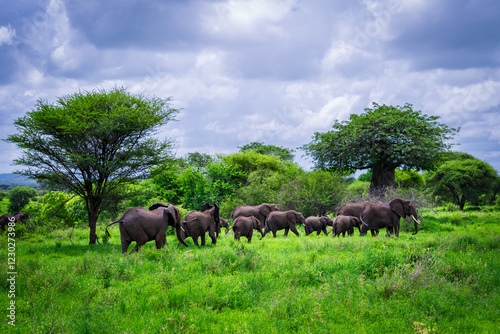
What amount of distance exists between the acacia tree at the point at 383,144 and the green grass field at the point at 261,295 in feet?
63.4

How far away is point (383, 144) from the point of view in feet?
96.0

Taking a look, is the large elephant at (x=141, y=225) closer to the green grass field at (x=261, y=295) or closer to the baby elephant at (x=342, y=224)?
the green grass field at (x=261, y=295)

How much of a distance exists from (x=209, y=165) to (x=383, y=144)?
17317mm

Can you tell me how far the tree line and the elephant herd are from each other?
4595 millimetres

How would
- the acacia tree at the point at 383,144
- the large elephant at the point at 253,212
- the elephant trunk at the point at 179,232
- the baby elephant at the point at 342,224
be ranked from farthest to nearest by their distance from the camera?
the acacia tree at the point at 383,144
the large elephant at the point at 253,212
the baby elephant at the point at 342,224
the elephant trunk at the point at 179,232

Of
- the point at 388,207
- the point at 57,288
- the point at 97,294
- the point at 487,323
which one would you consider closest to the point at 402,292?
the point at 487,323

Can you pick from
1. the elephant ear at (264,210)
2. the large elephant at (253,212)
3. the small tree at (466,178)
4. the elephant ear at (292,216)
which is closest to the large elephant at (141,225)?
the elephant ear at (292,216)

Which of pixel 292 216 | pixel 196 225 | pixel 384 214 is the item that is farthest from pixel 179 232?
pixel 384 214

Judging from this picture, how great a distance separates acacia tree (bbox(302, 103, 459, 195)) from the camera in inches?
1094

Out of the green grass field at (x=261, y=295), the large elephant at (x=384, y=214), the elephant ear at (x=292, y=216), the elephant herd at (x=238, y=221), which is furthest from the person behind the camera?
the elephant ear at (x=292, y=216)

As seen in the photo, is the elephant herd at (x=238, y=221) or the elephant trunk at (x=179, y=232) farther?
the elephant trunk at (x=179, y=232)

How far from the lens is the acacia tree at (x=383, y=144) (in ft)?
91.1

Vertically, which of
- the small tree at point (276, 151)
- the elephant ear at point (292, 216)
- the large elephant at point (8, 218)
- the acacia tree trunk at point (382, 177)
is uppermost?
the small tree at point (276, 151)

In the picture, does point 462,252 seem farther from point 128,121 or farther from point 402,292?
point 128,121
